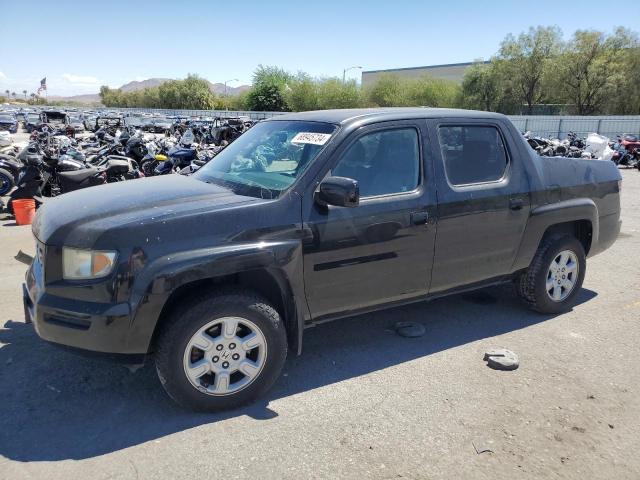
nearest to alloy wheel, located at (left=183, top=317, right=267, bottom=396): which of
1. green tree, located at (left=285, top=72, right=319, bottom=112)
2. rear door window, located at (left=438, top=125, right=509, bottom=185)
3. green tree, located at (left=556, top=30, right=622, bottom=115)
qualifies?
rear door window, located at (left=438, top=125, right=509, bottom=185)

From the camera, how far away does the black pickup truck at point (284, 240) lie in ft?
9.58

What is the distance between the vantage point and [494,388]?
3.56 m

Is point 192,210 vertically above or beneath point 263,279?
above

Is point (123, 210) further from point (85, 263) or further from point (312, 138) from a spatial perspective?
point (312, 138)

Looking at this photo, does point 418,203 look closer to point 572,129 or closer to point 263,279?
point 263,279

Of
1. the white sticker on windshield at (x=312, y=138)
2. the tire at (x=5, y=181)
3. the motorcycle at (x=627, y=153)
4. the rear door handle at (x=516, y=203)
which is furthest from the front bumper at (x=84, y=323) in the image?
the motorcycle at (x=627, y=153)

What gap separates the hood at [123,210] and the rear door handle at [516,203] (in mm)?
2215

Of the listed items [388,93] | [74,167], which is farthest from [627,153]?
[388,93]

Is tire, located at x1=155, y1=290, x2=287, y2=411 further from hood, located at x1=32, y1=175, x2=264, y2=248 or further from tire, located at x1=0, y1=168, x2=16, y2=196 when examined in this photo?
tire, located at x1=0, y1=168, x2=16, y2=196

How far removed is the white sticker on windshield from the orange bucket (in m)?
6.61

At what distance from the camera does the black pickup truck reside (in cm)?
292

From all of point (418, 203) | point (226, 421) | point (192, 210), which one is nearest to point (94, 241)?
point (192, 210)

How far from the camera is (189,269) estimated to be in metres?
2.93

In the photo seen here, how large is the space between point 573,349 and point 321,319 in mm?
2138
